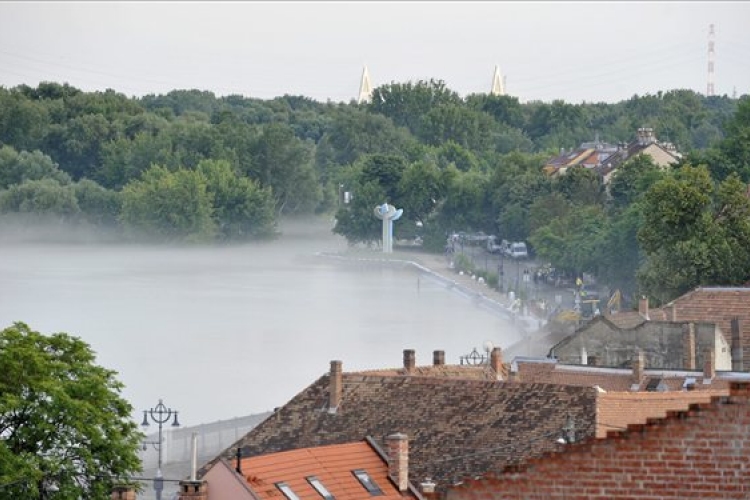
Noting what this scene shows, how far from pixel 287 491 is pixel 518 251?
10767 centimetres

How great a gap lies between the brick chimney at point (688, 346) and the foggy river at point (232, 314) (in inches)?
882

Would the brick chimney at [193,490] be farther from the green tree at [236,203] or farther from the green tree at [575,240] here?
the green tree at [236,203]

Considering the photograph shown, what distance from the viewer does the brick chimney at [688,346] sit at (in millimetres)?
41500

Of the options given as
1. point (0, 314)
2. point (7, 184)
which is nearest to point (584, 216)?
point (0, 314)

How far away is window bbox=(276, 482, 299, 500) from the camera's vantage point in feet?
71.1

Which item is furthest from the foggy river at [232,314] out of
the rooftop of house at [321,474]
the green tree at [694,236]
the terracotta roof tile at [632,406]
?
the rooftop of house at [321,474]

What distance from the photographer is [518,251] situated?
12925cm

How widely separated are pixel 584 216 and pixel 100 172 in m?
77.3

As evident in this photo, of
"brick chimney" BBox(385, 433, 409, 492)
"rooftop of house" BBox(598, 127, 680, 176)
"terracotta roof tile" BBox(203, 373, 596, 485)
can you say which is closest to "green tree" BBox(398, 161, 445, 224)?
"rooftop of house" BBox(598, 127, 680, 176)

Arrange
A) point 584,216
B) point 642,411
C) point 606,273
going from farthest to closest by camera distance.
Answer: point 584,216
point 606,273
point 642,411

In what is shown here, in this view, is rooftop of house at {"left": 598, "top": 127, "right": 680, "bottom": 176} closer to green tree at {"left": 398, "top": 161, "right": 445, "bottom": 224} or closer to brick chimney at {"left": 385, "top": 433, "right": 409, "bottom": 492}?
green tree at {"left": 398, "top": 161, "right": 445, "bottom": 224}

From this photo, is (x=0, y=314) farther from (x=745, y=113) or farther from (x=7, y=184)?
(x=7, y=184)

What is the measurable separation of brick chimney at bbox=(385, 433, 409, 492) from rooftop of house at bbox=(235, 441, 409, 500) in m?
0.07

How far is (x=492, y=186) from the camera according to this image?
144m
